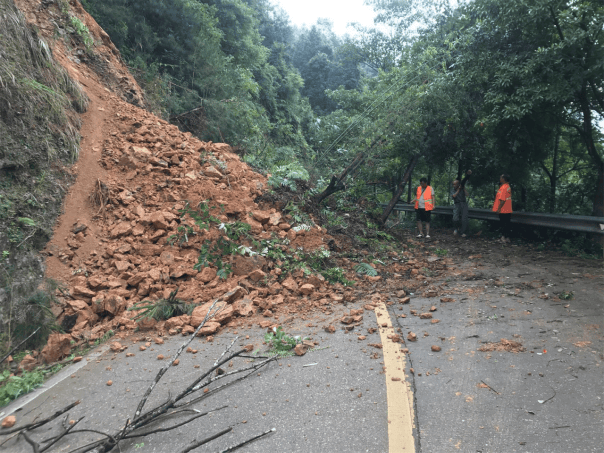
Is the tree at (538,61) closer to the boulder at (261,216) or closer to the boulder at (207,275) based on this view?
the boulder at (261,216)

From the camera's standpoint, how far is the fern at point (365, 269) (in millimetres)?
6303

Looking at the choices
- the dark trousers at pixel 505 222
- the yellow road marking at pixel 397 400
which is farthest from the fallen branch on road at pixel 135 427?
the dark trousers at pixel 505 222

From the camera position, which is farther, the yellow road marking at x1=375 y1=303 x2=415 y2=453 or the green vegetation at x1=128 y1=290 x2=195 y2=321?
the green vegetation at x1=128 y1=290 x2=195 y2=321

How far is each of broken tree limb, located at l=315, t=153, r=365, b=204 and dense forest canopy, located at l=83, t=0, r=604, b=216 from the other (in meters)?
0.22

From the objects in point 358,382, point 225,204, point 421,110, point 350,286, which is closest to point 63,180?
point 225,204

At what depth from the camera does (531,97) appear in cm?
716

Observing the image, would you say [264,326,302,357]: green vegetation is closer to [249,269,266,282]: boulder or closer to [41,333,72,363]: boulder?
[249,269,266,282]: boulder

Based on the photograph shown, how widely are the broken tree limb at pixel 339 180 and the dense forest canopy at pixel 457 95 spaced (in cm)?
22

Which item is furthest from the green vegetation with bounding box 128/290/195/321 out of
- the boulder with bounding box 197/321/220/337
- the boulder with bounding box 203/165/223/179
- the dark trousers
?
the dark trousers

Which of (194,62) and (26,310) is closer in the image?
(26,310)

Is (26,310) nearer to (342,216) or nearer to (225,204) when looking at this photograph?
(225,204)

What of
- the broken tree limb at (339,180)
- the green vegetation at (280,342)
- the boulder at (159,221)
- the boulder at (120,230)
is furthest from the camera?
the broken tree limb at (339,180)

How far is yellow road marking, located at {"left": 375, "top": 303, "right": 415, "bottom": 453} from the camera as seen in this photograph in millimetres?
2295

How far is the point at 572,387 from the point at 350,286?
10.6 ft
